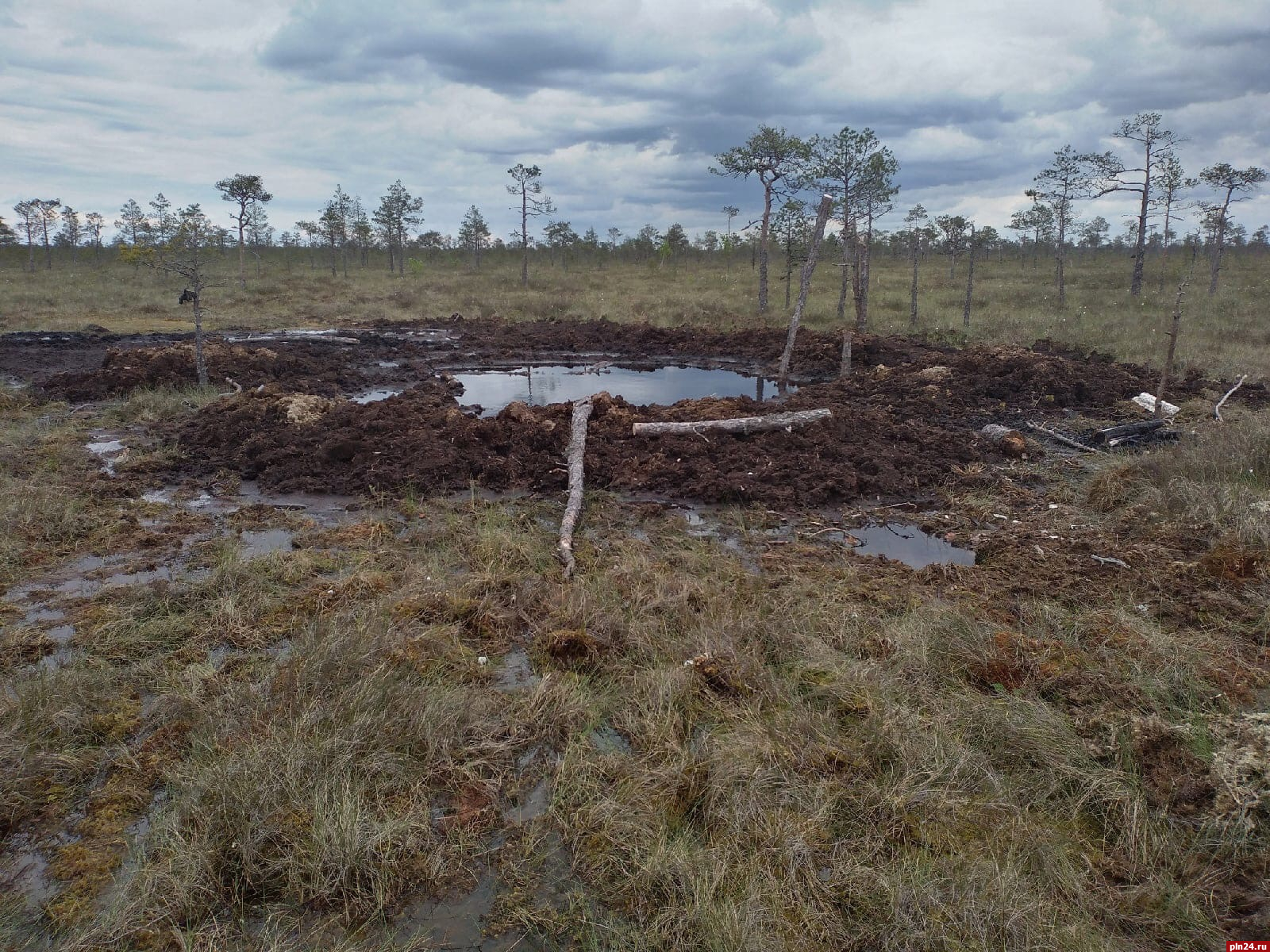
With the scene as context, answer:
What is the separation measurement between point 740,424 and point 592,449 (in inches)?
83.6

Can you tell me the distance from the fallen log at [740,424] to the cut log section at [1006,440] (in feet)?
8.02

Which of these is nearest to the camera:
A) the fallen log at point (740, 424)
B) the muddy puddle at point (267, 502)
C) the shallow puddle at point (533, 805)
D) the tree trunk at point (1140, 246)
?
the shallow puddle at point (533, 805)

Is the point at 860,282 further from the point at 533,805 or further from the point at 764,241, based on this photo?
the point at 533,805

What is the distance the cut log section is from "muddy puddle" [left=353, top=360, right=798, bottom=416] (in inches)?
174

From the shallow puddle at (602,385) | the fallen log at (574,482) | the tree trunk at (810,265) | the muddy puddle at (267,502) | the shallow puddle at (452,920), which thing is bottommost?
the shallow puddle at (452,920)

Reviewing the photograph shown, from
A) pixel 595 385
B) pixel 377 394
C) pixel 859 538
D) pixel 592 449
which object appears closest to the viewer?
pixel 859 538

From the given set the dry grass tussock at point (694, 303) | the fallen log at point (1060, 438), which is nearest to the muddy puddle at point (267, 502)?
the fallen log at point (1060, 438)

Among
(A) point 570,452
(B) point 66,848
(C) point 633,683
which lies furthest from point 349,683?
(A) point 570,452

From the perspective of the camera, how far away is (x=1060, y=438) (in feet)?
33.6

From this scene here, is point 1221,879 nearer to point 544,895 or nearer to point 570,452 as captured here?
point 544,895

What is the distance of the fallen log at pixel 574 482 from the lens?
6.16 meters

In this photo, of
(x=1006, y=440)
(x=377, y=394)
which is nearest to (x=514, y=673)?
(x=1006, y=440)

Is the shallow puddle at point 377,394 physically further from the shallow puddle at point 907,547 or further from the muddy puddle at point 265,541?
the shallow puddle at point 907,547

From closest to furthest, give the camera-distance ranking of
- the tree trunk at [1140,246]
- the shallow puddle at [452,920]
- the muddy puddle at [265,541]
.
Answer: the shallow puddle at [452,920]
the muddy puddle at [265,541]
the tree trunk at [1140,246]
